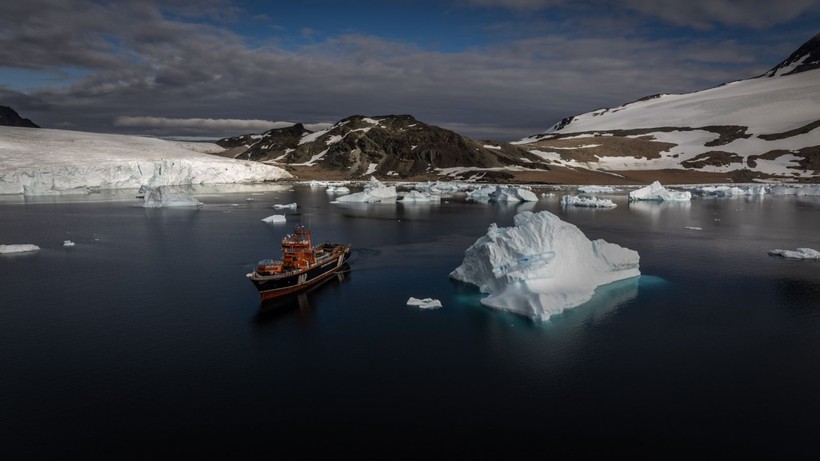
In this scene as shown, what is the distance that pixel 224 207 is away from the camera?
65.0 meters

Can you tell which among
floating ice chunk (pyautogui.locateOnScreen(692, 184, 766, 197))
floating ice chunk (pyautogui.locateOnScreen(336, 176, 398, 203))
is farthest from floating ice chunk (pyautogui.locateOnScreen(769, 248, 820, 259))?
floating ice chunk (pyautogui.locateOnScreen(692, 184, 766, 197))

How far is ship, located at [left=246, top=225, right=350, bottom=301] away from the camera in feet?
77.2

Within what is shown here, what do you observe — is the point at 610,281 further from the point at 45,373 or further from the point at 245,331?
the point at 45,373

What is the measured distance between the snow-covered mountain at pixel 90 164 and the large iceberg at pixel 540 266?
8321cm

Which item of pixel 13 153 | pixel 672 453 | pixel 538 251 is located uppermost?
pixel 13 153

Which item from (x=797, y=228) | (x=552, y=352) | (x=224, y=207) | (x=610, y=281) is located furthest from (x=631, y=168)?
(x=552, y=352)

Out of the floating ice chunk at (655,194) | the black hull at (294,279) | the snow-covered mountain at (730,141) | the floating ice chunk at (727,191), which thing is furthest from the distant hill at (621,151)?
the black hull at (294,279)

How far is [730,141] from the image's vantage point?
15275 centimetres

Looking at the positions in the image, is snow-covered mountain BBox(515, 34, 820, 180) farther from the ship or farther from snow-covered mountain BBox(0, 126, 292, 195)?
the ship

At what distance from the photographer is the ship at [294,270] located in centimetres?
2353

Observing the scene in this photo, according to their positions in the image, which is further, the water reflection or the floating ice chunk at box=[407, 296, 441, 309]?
the floating ice chunk at box=[407, 296, 441, 309]

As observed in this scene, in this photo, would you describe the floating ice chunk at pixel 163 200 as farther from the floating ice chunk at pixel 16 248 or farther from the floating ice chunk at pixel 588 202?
the floating ice chunk at pixel 588 202

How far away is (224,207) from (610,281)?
5132 cm

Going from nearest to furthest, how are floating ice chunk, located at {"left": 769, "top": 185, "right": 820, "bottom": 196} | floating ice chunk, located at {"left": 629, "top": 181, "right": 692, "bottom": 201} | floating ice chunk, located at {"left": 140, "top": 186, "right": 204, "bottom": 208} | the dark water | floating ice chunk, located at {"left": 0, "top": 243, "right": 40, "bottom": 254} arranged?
the dark water
floating ice chunk, located at {"left": 0, "top": 243, "right": 40, "bottom": 254}
floating ice chunk, located at {"left": 140, "top": 186, "right": 204, "bottom": 208}
floating ice chunk, located at {"left": 629, "top": 181, "right": 692, "bottom": 201}
floating ice chunk, located at {"left": 769, "top": 185, "right": 820, "bottom": 196}
